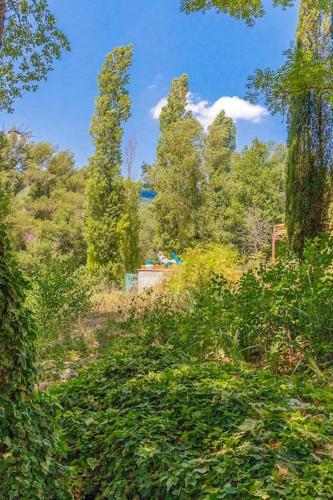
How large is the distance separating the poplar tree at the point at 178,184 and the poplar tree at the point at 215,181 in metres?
0.52

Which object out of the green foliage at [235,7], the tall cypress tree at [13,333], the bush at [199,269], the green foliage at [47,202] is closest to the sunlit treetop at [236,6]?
the green foliage at [235,7]

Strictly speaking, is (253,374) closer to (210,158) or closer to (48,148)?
(210,158)

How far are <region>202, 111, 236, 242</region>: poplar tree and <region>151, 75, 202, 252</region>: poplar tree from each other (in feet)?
1.71

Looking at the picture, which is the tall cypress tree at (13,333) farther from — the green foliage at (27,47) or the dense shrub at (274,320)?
the green foliage at (27,47)

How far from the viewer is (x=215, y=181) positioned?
16.4 m

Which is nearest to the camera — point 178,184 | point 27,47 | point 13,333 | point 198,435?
point 13,333

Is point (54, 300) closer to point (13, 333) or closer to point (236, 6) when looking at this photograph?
point (13, 333)

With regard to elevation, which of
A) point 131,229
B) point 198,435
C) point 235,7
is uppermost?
point 235,7

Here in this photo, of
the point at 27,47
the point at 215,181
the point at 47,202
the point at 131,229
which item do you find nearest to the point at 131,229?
the point at 131,229

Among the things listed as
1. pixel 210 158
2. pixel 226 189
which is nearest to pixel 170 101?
pixel 210 158

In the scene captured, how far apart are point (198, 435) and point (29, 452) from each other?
0.83 meters

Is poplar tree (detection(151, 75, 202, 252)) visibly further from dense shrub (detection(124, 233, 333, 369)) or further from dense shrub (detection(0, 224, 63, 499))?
dense shrub (detection(0, 224, 63, 499))

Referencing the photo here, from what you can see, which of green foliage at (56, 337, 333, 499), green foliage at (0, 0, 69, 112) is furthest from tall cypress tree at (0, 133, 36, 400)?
green foliage at (0, 0, 69, 112)

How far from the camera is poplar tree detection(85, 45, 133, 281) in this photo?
44.8 ft
